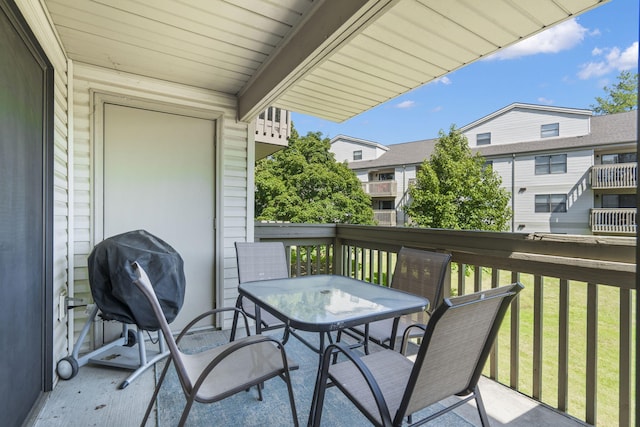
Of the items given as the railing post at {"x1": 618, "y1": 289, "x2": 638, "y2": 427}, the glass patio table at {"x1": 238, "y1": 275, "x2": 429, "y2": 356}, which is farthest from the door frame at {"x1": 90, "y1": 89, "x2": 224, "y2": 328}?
the railing post at {"x1": 618, "y1": 289, "x2": 638, "y2": 427}

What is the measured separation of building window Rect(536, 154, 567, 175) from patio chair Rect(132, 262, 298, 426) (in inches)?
550

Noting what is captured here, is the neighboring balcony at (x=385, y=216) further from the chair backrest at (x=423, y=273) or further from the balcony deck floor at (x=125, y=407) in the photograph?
the balcony deck floor at (x=125, y=407)

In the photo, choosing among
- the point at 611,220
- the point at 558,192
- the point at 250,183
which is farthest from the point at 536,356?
the point at 611,220

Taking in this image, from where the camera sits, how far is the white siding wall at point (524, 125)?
1250 cm

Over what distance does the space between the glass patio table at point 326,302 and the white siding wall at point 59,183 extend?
1379 mm

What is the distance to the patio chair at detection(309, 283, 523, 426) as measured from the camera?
1.14 m

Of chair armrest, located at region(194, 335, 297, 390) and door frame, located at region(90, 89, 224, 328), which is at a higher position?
door frame, located at region(90, 89, 224, 328)

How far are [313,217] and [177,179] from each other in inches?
371

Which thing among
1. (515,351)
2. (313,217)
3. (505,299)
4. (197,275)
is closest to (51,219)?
(197,275)

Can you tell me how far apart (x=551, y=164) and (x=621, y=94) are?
35.8 ft

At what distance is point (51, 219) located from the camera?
85.7 inches

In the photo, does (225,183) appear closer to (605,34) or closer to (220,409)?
(220,409)

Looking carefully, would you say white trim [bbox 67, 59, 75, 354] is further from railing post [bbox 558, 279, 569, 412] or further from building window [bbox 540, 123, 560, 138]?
building window [bbox 540, 123, 560, 138]

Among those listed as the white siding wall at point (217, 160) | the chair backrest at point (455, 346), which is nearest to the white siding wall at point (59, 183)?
the white siding wall at point (217, 160)
